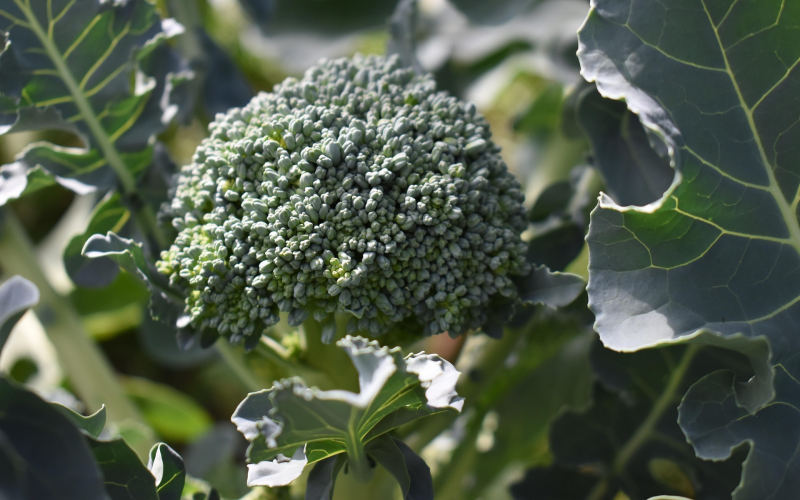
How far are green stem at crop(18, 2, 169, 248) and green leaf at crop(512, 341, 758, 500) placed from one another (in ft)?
2.21

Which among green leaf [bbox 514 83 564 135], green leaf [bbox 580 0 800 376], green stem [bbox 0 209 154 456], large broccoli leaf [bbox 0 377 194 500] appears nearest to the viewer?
large broccoli leaf [bbox 0 377 194 500]

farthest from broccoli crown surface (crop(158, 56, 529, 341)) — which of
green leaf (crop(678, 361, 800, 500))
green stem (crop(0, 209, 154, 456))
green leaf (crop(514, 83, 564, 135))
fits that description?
green leaf (crop(514, 83, 564, 135))

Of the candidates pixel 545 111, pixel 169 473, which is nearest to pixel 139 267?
pixel 169 473

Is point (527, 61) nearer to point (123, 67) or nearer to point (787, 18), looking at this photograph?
point (787, 18)

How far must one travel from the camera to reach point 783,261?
0.65 metres

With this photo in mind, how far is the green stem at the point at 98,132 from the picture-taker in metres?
0.80

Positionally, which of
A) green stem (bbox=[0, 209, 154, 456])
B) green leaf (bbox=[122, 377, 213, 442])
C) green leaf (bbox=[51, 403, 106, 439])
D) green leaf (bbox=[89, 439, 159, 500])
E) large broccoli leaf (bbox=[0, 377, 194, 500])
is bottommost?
green leaf (bbox=[122, 377, 213, 442])

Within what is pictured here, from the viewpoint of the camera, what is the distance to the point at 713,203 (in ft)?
2.09

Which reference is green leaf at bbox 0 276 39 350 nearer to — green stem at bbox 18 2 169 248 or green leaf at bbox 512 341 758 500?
green stem at bbox 18 2 169 248

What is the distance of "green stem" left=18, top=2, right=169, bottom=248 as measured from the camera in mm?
803

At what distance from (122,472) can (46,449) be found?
94mm

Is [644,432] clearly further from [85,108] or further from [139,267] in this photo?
[85,108]

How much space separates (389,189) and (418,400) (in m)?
0.24

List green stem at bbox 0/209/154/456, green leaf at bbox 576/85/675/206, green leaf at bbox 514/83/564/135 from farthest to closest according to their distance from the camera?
green leaf at bbox 514/83/564/135, green stem at bbox 0/209/154/456, green leaf at bbox 576/85/675/206
